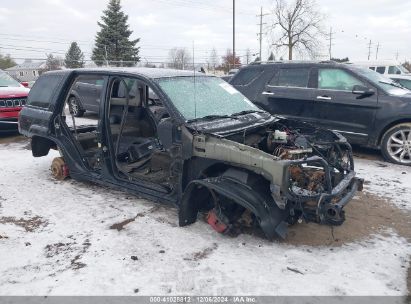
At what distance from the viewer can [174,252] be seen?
351 centimetres

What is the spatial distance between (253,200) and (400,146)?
434 centimetres

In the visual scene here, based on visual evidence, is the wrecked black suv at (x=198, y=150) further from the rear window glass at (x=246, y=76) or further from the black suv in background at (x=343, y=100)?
the rear window glass at (x=246, y=76)

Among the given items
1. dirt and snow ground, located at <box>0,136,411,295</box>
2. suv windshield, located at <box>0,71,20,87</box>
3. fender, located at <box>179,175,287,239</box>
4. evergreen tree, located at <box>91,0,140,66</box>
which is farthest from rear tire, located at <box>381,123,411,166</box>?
evergreen tree, located at <box>91,0,140,66</box>

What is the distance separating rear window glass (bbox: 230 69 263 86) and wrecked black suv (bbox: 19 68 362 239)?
3063 mm

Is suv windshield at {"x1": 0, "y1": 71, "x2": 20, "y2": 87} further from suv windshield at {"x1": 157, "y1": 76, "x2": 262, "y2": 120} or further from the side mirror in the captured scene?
the side mirror

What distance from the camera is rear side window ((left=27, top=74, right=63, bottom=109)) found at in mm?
5369

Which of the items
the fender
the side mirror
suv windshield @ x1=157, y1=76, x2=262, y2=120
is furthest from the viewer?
the side mirror

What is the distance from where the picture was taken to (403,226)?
410 centimetres

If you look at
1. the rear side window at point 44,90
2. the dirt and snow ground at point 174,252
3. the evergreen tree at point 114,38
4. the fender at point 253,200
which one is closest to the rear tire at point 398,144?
the dirt and snow ground at point 174,252

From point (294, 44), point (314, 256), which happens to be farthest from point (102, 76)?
point (294, 44)

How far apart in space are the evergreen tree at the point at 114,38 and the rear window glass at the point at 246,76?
1102 inches

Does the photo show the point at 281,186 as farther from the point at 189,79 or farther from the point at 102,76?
the point at 102,76

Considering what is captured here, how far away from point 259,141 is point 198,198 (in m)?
0.95

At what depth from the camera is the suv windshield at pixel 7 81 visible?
32.2 ft
